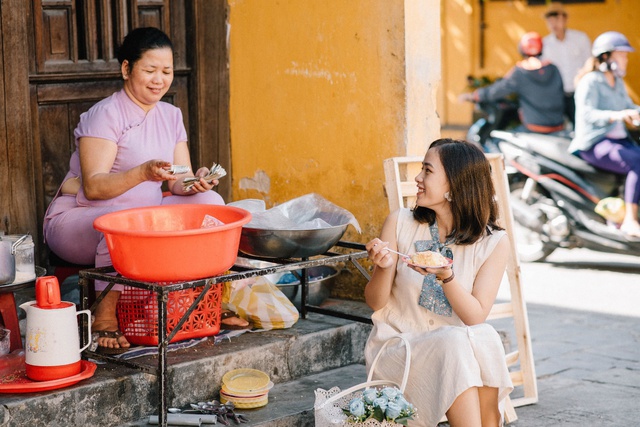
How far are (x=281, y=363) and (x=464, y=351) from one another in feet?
3.62

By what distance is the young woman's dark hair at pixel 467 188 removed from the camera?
12.0 feet

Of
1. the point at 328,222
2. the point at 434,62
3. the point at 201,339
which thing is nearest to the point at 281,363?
the point at 201,339

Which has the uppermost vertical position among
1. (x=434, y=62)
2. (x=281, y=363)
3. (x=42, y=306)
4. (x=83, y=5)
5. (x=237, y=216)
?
(x=83, y=5)

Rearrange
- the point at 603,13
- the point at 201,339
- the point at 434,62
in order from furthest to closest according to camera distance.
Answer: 1. the point at 603,13
2. the point at 434,62
3. the point at 201,339

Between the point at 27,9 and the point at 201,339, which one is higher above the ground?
the point at 27,9

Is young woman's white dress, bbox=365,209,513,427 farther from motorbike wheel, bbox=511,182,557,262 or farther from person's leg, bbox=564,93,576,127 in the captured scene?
person's leg, bbox=564,93,576,127

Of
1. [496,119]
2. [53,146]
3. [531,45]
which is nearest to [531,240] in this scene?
→ [496,119]

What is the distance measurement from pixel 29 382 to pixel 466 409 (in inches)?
62.7

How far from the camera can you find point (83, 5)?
4.80 meters

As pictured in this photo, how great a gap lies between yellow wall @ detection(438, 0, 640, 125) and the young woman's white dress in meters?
10.2

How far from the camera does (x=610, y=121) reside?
24.9 ft

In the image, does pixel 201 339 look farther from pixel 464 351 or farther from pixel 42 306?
pixel 464 351

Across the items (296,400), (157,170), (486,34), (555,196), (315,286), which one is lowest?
(296,400)

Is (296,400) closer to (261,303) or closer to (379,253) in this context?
(261,303)
